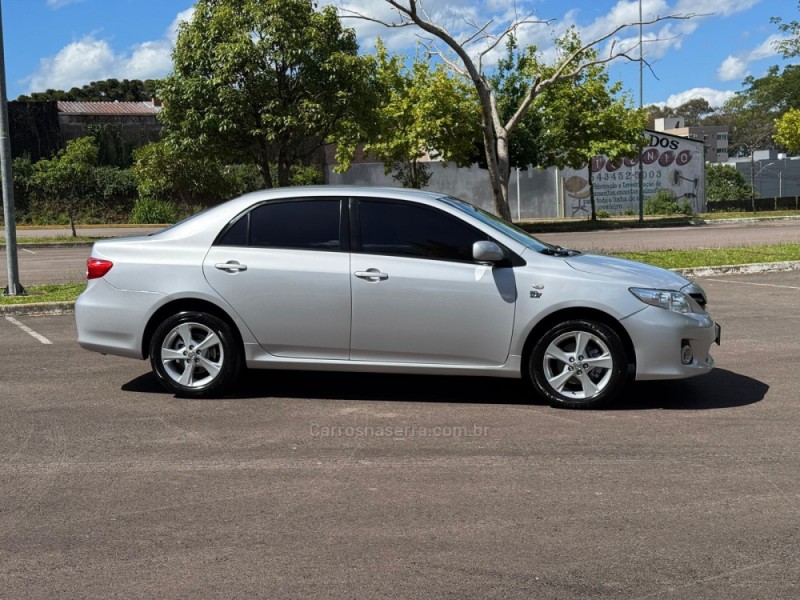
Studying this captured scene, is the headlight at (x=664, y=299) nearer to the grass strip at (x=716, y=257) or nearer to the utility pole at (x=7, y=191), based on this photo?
the grass strip at (x=716, y=257)

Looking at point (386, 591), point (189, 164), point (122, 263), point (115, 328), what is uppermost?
point (189, 164)

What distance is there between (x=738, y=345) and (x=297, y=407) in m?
4.86

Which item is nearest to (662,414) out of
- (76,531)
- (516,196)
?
(76,531)

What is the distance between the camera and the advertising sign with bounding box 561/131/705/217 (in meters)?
52.6

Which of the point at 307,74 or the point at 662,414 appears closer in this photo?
the point at 662,414

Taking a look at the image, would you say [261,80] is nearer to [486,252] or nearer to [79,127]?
[486,252]

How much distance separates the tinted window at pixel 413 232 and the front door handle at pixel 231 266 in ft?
3.15

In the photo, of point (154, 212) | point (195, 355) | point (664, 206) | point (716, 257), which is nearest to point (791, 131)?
point (664, 206)

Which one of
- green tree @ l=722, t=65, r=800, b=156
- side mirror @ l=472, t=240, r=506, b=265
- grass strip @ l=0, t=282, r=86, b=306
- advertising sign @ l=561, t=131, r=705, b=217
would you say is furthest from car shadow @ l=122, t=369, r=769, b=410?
green tree @ l=722, t=65, r=800, b=156

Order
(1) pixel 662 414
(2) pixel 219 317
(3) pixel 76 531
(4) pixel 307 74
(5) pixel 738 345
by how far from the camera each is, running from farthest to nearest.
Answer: (4) pixel 307 74 < (5) pixel 738 345 < (2) pixel 219 317 < (1) pixel 662 414 < (3) pixel 76 531

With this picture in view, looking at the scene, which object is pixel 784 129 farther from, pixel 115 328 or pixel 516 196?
pixel 115 328

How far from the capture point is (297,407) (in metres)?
7.14

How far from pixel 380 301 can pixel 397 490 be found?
223cm

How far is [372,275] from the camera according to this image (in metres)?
7.05
